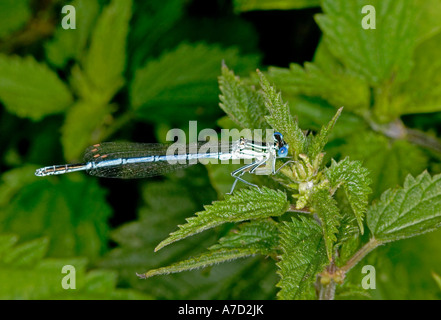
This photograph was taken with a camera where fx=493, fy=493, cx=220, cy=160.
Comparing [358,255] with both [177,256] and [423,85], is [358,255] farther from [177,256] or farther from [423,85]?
[177,256]

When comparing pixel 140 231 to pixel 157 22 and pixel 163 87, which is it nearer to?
pixel 163 87

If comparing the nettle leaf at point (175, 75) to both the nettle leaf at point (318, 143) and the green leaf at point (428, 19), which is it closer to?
the green leaf at point (428, 19)

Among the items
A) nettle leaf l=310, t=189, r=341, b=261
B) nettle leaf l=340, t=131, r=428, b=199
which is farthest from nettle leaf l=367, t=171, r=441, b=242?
nettle leaf l=340, t=131, r=428, b=199

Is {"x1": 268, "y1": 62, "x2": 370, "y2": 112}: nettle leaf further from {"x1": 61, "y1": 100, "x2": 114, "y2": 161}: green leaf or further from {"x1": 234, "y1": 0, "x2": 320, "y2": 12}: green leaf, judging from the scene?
{"x1": 61, "y1": 100, "x2": 114, "y2": 161}: green leaf

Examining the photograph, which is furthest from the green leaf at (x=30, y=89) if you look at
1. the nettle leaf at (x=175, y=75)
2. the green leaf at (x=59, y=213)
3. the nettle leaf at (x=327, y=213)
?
the nettle leaf at (x=327, y=213)

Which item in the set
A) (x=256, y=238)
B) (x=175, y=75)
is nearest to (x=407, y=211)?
(x=256, y=238)
